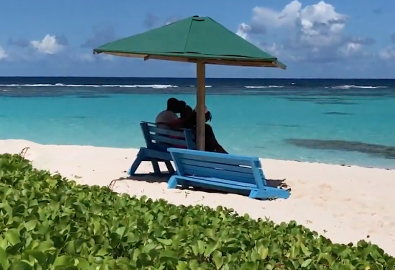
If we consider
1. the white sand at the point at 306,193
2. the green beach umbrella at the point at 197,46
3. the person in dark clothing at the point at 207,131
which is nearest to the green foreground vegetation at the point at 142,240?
the white sand at the point at 306,193

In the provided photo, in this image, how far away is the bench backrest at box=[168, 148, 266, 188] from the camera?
22.5 ft

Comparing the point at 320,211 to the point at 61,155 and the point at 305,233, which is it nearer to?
the point at 305,233

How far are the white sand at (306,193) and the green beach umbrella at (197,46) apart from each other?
1.11 meters

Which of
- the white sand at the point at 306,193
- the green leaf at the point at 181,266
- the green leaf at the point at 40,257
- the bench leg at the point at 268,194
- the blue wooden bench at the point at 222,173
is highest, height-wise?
the green leaf at the point at 40,257

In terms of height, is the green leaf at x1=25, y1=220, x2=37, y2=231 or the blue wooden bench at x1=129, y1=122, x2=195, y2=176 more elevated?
the green leaf at x1=25, y1=220, x2=37, y2=231

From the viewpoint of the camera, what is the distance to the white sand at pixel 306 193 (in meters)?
6.05

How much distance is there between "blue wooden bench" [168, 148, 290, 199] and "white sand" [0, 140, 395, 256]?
12 cm

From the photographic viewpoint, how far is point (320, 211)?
259 inches

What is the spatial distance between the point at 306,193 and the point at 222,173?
3.88ft

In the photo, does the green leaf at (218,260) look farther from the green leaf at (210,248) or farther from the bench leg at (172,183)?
the bench leg at (172,183)

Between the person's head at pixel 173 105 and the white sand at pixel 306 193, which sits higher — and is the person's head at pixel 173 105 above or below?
above

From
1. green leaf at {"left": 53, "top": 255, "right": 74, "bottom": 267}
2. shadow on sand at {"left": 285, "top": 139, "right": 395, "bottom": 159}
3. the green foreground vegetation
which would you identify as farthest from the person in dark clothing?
shadow on sand at {"left": 285, "top": 139, "right": 395, "bottom": 159}

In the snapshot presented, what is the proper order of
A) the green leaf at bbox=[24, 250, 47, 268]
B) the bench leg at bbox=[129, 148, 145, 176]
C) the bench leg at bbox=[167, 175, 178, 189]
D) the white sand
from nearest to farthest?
the green leaf at bbox=[24, 250, 47, 268] → the white sand → the bench leg at bbox=[167, 175, 178, 189] → the bench leg at bbox=[129, 148, 145, 176]

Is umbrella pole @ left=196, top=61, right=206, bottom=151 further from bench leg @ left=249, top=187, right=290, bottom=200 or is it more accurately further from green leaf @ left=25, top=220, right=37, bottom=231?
green leaf @ left=25, top=220, right=37, bottom=231
